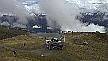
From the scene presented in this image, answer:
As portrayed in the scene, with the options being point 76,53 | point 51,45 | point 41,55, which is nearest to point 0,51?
point 41,55

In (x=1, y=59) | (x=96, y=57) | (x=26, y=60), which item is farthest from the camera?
(x=96, y=57)

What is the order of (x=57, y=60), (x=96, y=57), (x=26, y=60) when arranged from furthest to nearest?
(x=96, y=57)
(x=57, y=60)
(x=26, y=60)

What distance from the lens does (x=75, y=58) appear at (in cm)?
18175

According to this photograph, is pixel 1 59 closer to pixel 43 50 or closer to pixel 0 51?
pixel 0 51

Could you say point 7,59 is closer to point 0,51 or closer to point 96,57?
point 0,51

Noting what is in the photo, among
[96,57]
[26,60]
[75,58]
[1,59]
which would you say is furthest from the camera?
[96,57]

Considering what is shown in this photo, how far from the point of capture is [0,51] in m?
173

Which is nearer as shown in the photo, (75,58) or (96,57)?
(75,58)

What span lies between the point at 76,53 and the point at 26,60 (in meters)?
53.0

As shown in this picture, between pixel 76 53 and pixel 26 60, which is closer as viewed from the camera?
pixel 26 60

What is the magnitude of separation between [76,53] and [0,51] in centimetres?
5282

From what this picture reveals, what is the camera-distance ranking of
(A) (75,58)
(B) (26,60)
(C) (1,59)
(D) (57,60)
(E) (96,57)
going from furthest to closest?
(E) (96,57) → (A) (75,58) → (D) (57,60) → (B) (26,60) → (C) (1,59)

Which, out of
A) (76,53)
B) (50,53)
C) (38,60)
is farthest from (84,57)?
(38,60)

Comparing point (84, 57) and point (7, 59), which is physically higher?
point (7, 59)
